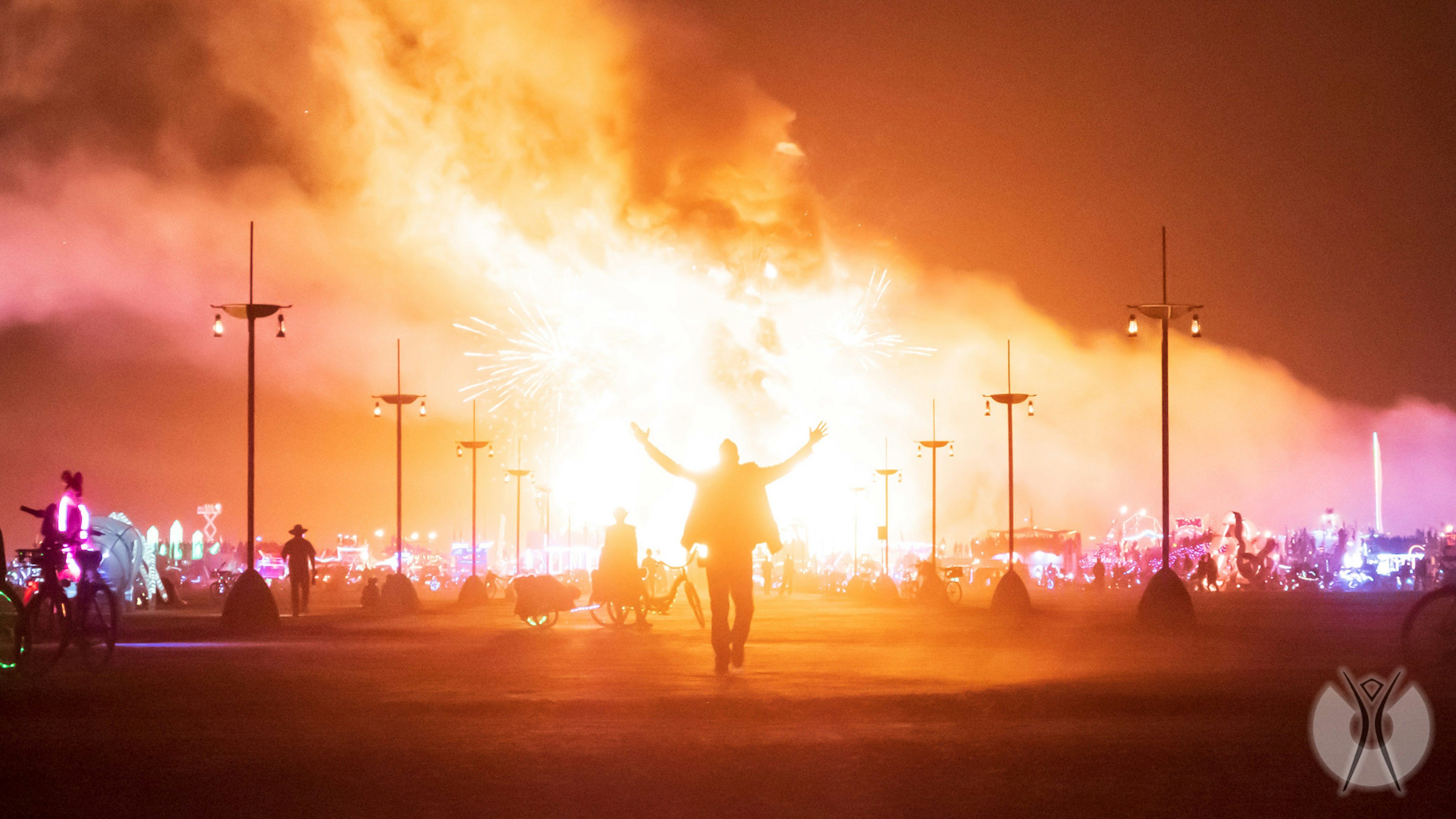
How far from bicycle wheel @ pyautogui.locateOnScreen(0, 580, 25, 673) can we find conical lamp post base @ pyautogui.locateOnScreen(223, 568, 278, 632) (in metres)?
12.6

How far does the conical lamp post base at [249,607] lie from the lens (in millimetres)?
27562

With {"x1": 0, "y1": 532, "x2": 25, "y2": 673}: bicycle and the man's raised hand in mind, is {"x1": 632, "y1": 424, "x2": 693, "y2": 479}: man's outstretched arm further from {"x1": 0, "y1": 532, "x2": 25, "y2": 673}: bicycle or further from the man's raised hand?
{"x1": 0, "y1": 532, "x2": 25, "y2": 673}: bicycle

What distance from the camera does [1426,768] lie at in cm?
853

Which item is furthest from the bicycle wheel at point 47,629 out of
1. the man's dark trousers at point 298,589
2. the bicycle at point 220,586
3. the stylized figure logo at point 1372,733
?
the bicycle at point 220,586

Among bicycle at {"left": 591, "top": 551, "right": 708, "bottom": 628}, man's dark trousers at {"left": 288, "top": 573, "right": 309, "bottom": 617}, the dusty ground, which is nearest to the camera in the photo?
the dusty ground

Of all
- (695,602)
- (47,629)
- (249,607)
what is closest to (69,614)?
(47,629)

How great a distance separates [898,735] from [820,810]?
2.82m

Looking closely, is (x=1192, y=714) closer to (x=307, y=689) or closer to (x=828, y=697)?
(x=828, y=697)

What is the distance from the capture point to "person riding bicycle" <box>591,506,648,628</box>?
27.3m

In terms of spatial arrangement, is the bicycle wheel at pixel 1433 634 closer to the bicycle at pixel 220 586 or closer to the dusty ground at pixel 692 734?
the dusty ground at pixel 692 734

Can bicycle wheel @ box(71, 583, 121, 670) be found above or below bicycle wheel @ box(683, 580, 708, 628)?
above

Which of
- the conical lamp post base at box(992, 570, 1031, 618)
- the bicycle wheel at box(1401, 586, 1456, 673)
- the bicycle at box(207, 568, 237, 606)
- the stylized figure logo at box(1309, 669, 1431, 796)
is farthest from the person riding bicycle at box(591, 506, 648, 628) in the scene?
the bicycle at box(207, 568, 237, 606)

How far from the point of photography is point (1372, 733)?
31.1ft

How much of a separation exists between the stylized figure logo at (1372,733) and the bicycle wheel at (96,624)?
11.6 m
